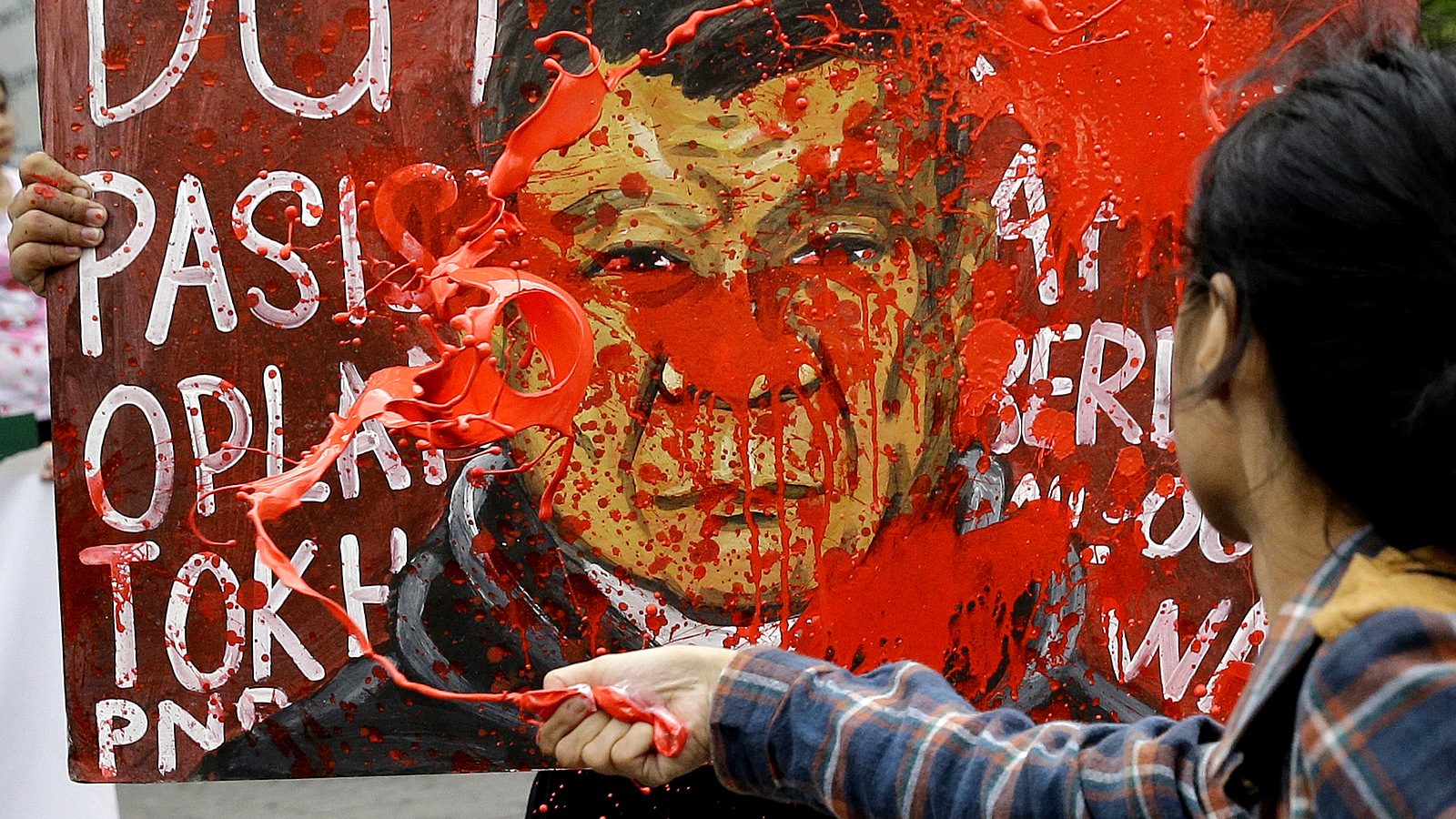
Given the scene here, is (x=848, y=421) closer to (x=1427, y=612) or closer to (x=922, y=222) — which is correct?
(x=922, y=222)

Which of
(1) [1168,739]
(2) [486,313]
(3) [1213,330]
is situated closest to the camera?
(3) [1213,330]

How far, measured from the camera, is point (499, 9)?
1.02 m

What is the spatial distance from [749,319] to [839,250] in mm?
95

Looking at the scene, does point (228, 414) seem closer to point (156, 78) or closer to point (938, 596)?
point (156, 78)

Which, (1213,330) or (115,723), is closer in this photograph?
(1213,330)

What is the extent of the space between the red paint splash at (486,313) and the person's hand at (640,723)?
19 centimetres

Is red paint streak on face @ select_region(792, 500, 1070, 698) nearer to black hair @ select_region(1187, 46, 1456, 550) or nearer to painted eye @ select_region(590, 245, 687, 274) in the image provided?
painted eye @ select_region(590, 245, 687, 274)

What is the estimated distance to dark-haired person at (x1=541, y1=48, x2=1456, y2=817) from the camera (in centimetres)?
46

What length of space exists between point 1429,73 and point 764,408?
61 centimetres

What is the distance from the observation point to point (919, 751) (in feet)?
2.27

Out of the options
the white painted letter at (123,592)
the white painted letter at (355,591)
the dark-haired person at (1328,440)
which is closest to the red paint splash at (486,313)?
the white painted letter at (355,591)

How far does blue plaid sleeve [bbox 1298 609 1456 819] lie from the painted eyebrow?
658 mm

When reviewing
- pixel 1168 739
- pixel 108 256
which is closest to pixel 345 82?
pixel 108 256

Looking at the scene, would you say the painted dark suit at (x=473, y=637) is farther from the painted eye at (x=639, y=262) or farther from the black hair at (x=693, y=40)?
the black hair at (x=693, y=40)
